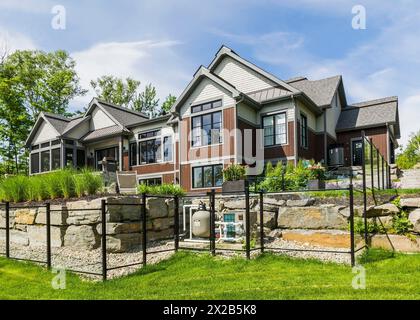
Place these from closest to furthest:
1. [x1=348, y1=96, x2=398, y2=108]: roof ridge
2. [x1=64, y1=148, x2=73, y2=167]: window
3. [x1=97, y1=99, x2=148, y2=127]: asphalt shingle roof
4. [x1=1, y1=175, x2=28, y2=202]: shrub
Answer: [x1=1, y1=175, x2=28, y2=202]: shrub → [x1=348, y1=96, x2=398, y2=108]: roof ridge → [x1=97, y1=99, x2=148, y2=127]: asphalt shingle roof → [x1=64, y1=148, x2=73, y2=167]: window

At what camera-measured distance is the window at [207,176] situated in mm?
17812

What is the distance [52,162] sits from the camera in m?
26.6

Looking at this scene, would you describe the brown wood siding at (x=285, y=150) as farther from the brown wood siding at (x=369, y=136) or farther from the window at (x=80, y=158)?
the window at (x=80, y=158)

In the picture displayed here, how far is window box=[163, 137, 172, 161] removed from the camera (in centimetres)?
2220

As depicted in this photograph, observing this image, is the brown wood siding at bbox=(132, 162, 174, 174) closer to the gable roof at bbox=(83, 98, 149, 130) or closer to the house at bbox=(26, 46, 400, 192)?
the house at bbox=(26, 46, 400, 192)

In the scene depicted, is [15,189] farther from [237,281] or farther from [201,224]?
[237,281]

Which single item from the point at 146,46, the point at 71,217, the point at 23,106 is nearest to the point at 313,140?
the point at 146,46

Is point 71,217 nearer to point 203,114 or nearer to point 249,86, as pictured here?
point 203,114

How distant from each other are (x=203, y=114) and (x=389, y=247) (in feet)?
40.0

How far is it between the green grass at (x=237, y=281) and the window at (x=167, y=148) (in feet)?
46.5

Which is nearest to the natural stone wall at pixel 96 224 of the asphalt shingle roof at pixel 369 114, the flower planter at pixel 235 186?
the flower planter at pixel 235 186

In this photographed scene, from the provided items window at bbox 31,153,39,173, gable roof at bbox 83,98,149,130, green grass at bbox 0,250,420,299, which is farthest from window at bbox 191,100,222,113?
window at bbox 31,153,39,173

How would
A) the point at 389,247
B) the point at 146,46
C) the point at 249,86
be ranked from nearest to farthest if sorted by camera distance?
the point at 389,247, the point at 146,46, the point at 249,86

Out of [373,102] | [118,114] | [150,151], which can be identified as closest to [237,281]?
[150,151]
